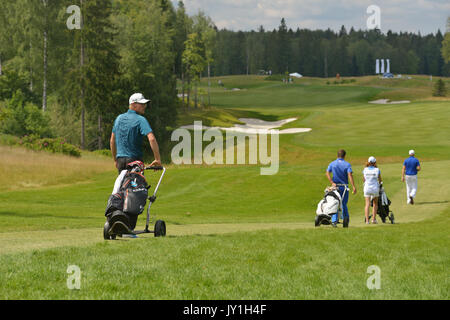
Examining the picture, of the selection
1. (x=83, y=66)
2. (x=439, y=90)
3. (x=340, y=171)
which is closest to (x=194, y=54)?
(x=83, y=66)

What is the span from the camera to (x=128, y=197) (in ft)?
33.7

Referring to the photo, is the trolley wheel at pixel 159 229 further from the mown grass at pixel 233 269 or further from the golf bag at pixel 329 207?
the golf bag at pixel 329 207

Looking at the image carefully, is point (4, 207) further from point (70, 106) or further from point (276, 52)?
point (276, 52)

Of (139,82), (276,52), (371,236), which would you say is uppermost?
(276,52)

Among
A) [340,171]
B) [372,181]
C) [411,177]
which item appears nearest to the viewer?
[340,171]

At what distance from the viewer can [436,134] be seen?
2080 inches

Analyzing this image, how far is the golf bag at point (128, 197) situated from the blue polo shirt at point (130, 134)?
1.00 feet

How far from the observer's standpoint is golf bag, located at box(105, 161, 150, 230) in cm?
1027

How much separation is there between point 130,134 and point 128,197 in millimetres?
1187

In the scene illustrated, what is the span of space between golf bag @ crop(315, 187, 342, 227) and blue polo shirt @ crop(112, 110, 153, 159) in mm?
7180

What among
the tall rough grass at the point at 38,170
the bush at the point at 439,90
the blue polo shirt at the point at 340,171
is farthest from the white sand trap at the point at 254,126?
the blue polo shirt at the point at 340,171

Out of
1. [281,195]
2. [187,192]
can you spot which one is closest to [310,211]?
[281,195]

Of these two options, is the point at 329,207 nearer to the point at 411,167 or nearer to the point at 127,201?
the point at 127,201

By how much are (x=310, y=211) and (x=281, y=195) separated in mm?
→ 2964
